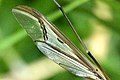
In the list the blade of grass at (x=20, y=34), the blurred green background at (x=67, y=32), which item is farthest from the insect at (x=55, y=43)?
the blurred green background at (x=67, y=32)

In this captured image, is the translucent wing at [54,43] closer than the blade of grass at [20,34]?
Yes

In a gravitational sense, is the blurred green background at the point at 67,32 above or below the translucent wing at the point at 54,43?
below

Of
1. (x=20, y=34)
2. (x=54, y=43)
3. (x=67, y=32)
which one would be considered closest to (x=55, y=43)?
(x=54, y=43)

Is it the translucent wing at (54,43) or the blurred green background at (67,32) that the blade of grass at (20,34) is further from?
the translucent wing at (54,43)

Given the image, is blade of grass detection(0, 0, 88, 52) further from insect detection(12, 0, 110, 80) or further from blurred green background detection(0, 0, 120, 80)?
insect detection(12, 0, 110, 80)

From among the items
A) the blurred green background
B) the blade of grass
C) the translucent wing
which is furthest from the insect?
the blurred green background

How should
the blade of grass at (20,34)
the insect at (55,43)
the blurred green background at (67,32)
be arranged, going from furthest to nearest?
the blurred green background at (67,32) → the blade of grass at (20,34) → the insect at (55,43)

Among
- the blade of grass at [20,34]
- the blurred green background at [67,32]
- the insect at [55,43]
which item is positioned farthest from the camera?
the blurred green background at [67,32]
